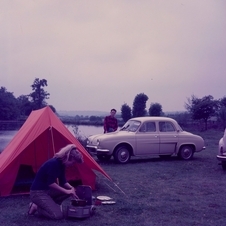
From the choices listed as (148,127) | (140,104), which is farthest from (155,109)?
(148,127)

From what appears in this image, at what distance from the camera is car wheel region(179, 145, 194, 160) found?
44.5 ft

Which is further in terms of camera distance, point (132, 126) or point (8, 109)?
point (8, 109)

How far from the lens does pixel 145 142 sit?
12914 millimetres

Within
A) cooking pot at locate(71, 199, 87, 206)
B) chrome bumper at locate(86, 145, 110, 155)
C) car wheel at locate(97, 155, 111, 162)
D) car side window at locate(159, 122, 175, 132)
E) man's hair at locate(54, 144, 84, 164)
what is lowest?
cooking pot at locate(71, 199, 87, 206)

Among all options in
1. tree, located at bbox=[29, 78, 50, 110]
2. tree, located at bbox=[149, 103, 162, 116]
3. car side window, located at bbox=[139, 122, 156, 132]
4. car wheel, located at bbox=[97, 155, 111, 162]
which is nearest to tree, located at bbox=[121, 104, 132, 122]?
tree, located at bbox=[149, 103, 162, 116]

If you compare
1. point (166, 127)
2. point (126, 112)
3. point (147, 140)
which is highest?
point (126, 112)

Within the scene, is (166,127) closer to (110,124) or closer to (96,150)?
(110,124)

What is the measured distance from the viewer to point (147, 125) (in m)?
13.3

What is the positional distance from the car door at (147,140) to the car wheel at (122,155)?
0.31 metres

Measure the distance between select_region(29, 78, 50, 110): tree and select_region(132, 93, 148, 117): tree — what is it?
18.7ft

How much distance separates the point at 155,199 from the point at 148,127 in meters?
5.79

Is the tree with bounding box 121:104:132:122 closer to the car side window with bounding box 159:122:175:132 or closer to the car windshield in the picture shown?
the car windshield

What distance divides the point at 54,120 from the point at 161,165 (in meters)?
4.84

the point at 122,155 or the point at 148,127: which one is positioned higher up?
the point at 148,127
